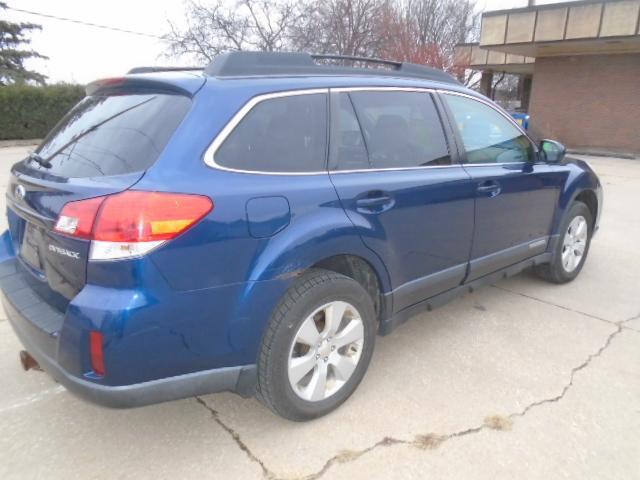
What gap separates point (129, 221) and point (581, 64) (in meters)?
Result: 20.8

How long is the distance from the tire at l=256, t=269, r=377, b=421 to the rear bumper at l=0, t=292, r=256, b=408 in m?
0.13

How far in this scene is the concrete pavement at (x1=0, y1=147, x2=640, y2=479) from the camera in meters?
2.27

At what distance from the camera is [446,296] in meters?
3.31

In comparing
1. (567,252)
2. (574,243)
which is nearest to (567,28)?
(574,243)

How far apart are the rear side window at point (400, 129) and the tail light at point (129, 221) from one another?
46.6 inches

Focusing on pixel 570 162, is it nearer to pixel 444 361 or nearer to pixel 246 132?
pixel 444 361

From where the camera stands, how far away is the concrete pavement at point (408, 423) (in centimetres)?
227

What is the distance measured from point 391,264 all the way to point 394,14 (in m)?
25.3

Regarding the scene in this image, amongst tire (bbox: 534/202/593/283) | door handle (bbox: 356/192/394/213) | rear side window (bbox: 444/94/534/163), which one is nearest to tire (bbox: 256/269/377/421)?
door handle (bbox: 356/192/394/213)

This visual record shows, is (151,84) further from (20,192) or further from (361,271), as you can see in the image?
Answer: (361,271)

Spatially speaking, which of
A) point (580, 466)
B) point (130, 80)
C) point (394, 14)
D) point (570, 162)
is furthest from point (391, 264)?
point (394, 14)

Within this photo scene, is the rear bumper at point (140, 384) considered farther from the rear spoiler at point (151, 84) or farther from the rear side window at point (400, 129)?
the rear side window at point (400, 129)


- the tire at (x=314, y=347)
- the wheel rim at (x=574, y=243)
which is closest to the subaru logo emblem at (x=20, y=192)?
the tire at (x=314, y=347)

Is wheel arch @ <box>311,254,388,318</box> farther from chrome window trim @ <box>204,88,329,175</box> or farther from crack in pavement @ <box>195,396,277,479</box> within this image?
crack in pavement @ <box>195,396,277,479</box>
